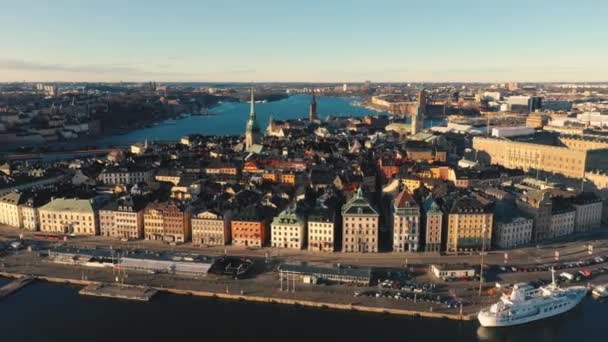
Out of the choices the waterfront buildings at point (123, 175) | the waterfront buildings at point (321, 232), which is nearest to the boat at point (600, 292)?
the waterfront buildings at point (321, 232)

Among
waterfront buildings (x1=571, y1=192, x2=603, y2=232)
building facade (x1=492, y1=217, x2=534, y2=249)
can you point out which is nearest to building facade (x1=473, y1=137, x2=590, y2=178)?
waterfront buildings (x1=571, y1=192, x2=603, y2=232)

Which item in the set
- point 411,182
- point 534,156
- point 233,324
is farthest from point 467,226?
point 534,156

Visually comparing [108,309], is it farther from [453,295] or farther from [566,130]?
[566,130]

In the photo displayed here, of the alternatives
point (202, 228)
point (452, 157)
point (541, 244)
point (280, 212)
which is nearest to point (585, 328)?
point (541, 244)

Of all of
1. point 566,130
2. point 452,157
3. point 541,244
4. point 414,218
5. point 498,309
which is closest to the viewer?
point 498,309

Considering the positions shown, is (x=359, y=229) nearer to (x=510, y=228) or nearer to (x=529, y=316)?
(x=510, y=228)

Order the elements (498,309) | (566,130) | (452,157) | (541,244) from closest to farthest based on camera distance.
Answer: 1. (498,309)
2. (541,244)
3. (452,157)
4. (566,130)

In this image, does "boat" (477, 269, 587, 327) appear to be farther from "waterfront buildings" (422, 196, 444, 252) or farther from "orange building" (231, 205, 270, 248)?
"orange building" (231, 205, 270, 248)
